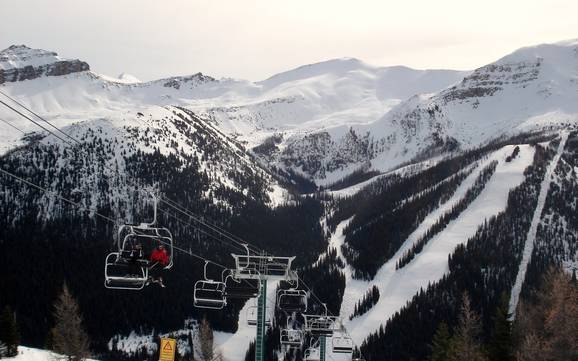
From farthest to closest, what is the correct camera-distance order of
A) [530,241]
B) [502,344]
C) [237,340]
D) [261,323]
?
[530,241] < [237,340] < [502,344] < [261,323]

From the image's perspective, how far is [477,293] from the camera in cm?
13362

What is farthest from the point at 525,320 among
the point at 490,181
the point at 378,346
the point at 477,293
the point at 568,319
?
the point at 490,181

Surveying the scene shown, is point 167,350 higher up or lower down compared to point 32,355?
higher up

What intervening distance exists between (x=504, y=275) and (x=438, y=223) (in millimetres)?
37367

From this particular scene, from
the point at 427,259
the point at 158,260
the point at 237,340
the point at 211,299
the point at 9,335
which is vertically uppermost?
the point at 158,260

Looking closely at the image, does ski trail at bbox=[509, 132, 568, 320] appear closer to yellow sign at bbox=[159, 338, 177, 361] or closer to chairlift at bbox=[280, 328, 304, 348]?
chairlift at bbox=[280, 328, 304, 348]

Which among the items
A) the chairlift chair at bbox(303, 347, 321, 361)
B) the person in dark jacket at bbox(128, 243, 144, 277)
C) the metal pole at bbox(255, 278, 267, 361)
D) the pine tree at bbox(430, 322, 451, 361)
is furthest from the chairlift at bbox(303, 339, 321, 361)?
the person in dark jacket at bbox(128, 243, 144, 277)

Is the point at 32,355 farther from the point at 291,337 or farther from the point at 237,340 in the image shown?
the point at 237,340

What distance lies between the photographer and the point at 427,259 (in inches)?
6127

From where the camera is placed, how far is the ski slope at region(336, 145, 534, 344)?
142 meters

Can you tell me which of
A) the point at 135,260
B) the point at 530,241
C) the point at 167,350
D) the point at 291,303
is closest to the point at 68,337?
the point at 167,350

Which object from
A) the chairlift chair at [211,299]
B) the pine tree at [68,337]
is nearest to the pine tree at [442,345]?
the chairlift chair at [211,299]

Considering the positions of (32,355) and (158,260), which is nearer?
(158,260)

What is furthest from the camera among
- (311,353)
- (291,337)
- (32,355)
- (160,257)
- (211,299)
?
(311,353)
